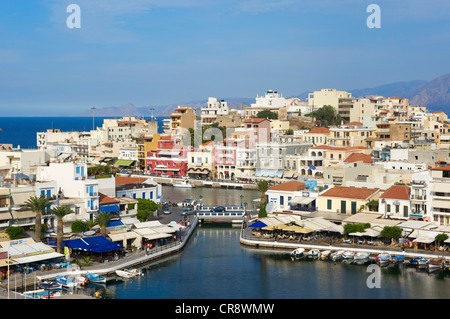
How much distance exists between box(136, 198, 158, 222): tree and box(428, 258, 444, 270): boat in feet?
51.7

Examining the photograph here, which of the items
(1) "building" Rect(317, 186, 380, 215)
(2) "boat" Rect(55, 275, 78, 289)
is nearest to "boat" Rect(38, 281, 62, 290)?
(2) "boat" Rect(55, 275, 78, 289)

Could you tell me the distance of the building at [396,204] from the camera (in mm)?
32625

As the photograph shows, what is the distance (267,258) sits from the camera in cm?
2933

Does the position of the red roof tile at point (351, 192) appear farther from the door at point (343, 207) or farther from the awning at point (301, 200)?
the awning at point (301, 200)

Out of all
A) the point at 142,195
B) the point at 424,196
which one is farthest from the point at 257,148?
the point at 424,196

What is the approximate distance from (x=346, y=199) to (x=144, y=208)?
11.8 meters

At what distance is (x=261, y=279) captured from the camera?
2586cm

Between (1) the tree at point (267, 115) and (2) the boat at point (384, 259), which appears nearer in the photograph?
(2) the boat at point (384, 259)

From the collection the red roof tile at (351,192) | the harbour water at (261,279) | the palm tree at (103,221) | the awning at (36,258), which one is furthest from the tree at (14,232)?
the red roof tile at (351,192)

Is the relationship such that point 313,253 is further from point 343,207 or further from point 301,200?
point 301,200

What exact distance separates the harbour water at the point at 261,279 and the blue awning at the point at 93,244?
2.02 m
